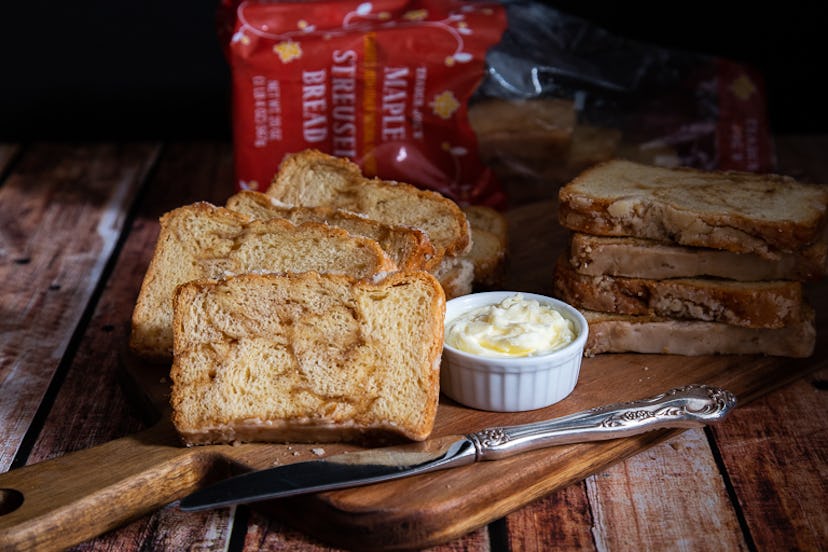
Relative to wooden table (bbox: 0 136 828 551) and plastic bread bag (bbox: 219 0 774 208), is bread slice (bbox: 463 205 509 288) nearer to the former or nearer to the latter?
plastic bread bag (bbox: 219 0 774 208)

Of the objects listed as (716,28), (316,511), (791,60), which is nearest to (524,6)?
(716,28)

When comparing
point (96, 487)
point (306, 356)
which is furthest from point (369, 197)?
point (96, 487)

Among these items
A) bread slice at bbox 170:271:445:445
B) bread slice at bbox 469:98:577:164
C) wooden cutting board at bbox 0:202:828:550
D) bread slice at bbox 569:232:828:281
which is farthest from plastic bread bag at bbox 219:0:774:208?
bread slice at bbox 170:271:445:445

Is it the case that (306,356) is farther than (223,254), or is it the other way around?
(223,254)

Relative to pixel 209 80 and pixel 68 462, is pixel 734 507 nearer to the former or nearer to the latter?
pixel 68 462

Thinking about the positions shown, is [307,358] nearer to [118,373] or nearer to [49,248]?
[118,373]
